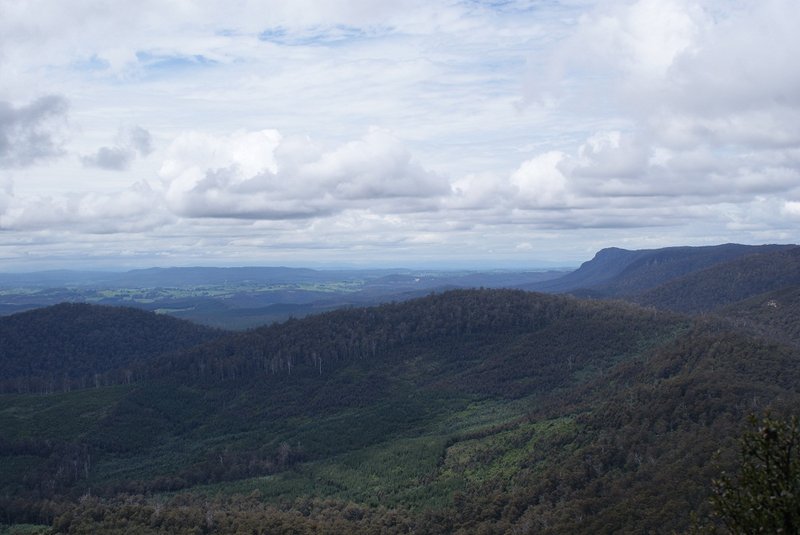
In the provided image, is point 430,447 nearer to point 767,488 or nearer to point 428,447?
point 428,447

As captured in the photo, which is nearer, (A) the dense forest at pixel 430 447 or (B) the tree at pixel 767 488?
(B) the tree at pixel 767 488

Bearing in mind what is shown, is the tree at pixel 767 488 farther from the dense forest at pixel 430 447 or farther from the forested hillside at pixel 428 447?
the forested hillside at pixel 428 447

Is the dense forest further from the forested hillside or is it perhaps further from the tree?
the tree

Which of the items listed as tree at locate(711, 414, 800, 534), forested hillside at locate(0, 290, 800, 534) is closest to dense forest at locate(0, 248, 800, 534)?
forested hillside at locate(0, 290, 800, 534)

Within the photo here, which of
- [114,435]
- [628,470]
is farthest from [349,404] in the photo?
[628,470]

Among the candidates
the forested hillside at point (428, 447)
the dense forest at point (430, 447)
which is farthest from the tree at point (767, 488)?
the forested hillside at point (428, 447)
